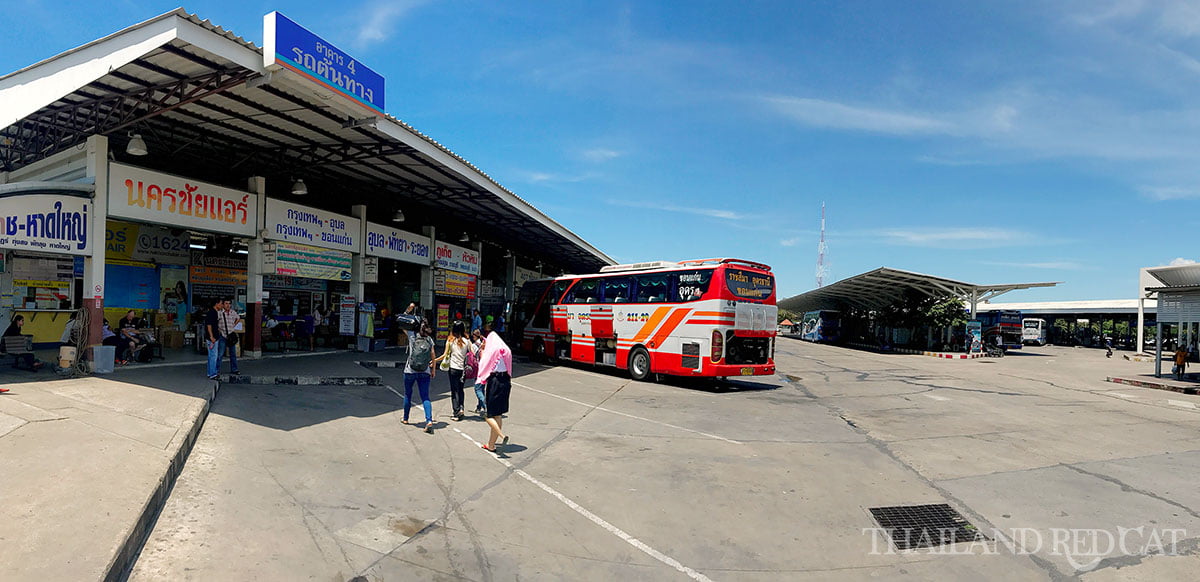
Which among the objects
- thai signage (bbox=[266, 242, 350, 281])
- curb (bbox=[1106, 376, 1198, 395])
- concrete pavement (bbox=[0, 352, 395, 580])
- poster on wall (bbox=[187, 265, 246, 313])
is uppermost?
thai signage (bbox=[266, 242, 350, 281])

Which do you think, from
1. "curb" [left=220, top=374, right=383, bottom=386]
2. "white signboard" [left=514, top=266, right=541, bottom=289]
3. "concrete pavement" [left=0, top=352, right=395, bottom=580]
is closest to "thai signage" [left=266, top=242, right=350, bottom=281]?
"curb" [left=220, top=374, right=383, bottom=386]

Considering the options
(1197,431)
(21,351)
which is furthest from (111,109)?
(1197,431)

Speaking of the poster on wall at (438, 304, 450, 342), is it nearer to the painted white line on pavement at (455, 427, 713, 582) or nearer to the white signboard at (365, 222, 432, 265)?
the white signboard at (365, 222, 432, 265)

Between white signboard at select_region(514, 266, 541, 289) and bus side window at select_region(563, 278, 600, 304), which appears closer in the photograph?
bus side window at select_region(563, 278, 600, 304)

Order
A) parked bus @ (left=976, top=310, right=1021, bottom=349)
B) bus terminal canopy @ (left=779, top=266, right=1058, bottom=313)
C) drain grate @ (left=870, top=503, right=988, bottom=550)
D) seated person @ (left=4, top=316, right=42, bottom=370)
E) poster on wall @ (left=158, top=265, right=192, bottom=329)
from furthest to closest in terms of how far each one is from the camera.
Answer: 1. parked bus @ (left=976, top=310, right=1021, bottom=349)
2. bus terminal canopy @ (left=779, top=266, right=1058, bottom=313)
3. poster on wall @ (left=158, top=265, right=192, bottom=329)
4. seated person @ (left=4, top=316, right=42, bottom=370)
5. drain grate @ (left=870, top=503, right=988, bottom=550)

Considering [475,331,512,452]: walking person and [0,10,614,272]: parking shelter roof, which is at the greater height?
[0,10,614,272]: parking shelter roof

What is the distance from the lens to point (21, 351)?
11492mm

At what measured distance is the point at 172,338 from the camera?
1686 centimetres

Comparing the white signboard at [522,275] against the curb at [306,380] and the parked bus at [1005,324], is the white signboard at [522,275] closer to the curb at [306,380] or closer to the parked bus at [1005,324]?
the curb at [306,380]

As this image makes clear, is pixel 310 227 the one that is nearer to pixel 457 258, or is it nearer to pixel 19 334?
pixel 19 334

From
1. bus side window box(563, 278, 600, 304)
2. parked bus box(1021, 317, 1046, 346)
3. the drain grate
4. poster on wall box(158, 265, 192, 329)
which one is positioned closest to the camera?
the drain grate

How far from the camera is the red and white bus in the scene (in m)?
14.8

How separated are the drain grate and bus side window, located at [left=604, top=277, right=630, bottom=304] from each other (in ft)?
38.3

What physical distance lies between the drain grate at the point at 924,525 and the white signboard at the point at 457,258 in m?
19.6
